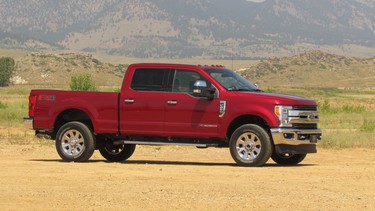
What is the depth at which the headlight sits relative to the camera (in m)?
18.7

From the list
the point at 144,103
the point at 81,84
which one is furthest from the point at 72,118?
the point at 81,84

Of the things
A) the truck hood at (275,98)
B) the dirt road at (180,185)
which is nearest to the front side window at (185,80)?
the truck hood at (275,98)

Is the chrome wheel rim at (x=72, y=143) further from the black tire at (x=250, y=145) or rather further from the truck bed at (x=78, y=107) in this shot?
the black tire at (x=250, y=145)

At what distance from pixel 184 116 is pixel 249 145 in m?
1.46

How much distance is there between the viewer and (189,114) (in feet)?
63.3

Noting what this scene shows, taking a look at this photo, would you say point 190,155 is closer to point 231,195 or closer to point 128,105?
point 128,105

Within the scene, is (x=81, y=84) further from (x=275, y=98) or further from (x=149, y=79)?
(x=275, y=98)

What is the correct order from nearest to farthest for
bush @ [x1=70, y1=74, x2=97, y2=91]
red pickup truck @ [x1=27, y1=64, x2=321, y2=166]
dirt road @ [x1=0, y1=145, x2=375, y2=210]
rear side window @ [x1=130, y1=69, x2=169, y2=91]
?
dirt road @ [x1=0, y1=145, x2=375, y2=210], red pickup truck @ [x1=27, y1=64, x2=321, y2=166], rear side window @ [x1=130, y1=69, x2=169, y2=91], bush @ [x1=70, y1=74, x2=97, y2=91]

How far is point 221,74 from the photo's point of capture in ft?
65.2

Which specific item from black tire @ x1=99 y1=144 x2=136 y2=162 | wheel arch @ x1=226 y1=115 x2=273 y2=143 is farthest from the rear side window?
black tire @ x1=99 y1=144 x2=136 y2=162

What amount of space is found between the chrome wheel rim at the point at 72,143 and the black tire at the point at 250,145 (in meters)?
3.34

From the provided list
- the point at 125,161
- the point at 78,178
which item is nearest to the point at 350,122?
the point at 125,161

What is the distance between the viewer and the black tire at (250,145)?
18734 millimetres

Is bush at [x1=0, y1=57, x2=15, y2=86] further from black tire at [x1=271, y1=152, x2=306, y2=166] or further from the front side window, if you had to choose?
the front side window
